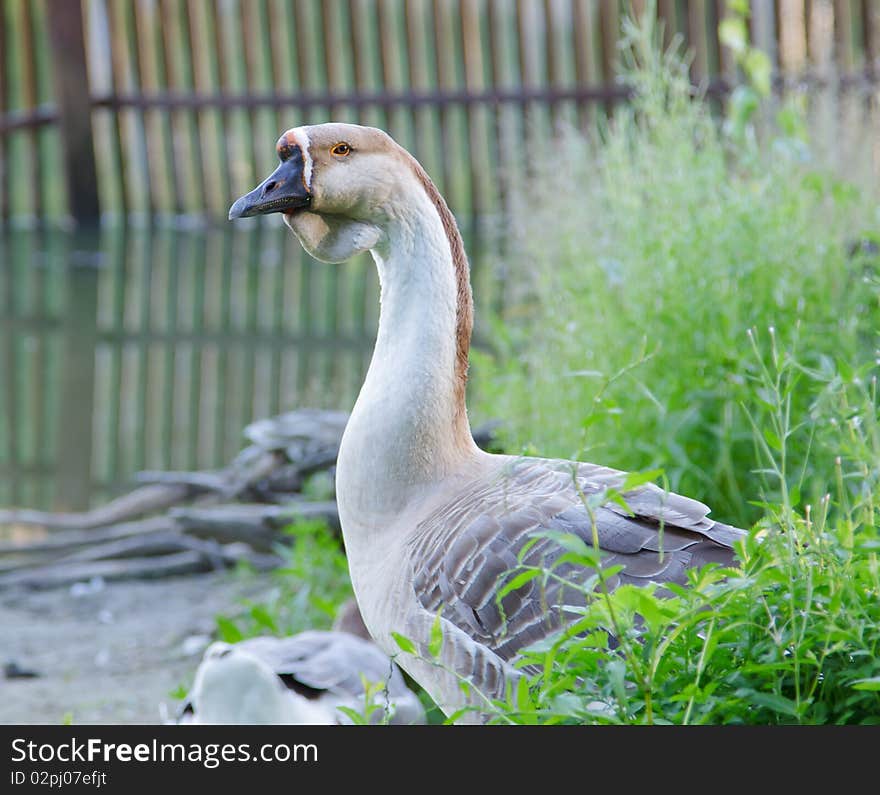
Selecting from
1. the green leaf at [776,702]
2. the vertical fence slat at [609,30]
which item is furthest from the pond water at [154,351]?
the green leaf at [776,702]

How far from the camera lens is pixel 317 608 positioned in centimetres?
489

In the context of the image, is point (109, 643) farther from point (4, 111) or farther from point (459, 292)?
point (4, 111)

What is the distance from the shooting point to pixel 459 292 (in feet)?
10.5

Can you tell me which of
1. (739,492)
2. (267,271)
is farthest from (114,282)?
(739,492)

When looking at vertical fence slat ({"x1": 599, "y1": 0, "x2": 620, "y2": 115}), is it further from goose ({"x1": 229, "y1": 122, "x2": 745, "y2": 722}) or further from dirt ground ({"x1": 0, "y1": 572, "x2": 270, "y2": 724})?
goose ({"x1": 229, "y1": 122, "x2": 745, "y2": 722})

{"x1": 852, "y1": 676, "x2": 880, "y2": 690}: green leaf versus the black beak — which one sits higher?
the black beak

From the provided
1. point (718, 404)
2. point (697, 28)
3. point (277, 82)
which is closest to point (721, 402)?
point (718, 404)

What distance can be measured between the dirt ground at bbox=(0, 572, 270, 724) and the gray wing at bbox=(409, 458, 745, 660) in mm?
1709

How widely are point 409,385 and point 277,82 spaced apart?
40.4ft

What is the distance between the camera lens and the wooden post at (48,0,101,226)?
13812 millimetres

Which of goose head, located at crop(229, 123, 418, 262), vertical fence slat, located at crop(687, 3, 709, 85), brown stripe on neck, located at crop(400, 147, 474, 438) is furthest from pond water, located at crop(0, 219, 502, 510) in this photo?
goose head, located at crop(229, 123, 418, 262)

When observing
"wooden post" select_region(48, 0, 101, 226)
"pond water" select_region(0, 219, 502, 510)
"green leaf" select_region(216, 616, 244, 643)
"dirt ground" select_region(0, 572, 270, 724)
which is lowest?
"dirt ground" select_region(0, 572, 270, 724)
